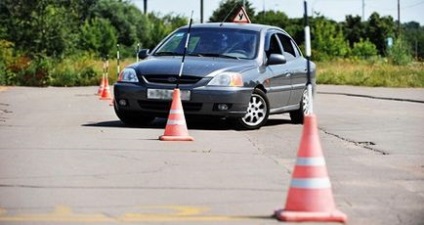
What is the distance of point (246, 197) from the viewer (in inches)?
271

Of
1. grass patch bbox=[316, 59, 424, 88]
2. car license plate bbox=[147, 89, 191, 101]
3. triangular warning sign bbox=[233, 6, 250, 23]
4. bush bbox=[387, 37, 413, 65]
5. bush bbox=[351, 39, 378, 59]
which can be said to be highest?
triangular warning sign bbox=[233, 6, 250, 23]

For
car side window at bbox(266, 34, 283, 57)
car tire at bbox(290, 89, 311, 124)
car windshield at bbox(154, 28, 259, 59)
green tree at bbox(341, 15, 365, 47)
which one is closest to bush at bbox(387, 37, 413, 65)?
car tire at bbox(290, 89, 311, 124)

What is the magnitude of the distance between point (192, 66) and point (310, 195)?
22.2ft

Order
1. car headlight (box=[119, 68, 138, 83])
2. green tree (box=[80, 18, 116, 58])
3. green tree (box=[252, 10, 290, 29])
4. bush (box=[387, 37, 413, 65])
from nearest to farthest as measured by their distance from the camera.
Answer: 1. car headlight (box=[119, 68, 138, 83])
2. bush (box=[387, 37, 413, 65])
3. green tree (box=[80, 18, 116, 58])
4. green tree (box=[252, 10, 290, 29])

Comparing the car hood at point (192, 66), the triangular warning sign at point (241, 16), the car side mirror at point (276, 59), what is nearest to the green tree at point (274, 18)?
the triangular warning sign at point (241, 16)

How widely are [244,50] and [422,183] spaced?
602 centimetres

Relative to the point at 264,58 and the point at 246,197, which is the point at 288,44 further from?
the point at 246,197

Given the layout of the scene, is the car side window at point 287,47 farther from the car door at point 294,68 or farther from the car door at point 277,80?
the car door at point 277,80

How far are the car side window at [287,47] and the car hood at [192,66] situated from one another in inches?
59.9

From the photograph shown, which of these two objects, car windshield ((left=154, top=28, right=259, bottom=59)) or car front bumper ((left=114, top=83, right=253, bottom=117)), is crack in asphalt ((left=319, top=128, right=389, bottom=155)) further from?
car windshield ((left=154, top=28, right=259, bottom=59))

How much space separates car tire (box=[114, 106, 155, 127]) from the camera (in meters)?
13.1

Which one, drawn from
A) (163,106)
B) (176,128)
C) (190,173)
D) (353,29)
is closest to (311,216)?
(190,173)

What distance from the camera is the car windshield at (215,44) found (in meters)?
13.5

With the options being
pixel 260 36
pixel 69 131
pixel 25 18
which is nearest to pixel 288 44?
pixel 260 36
